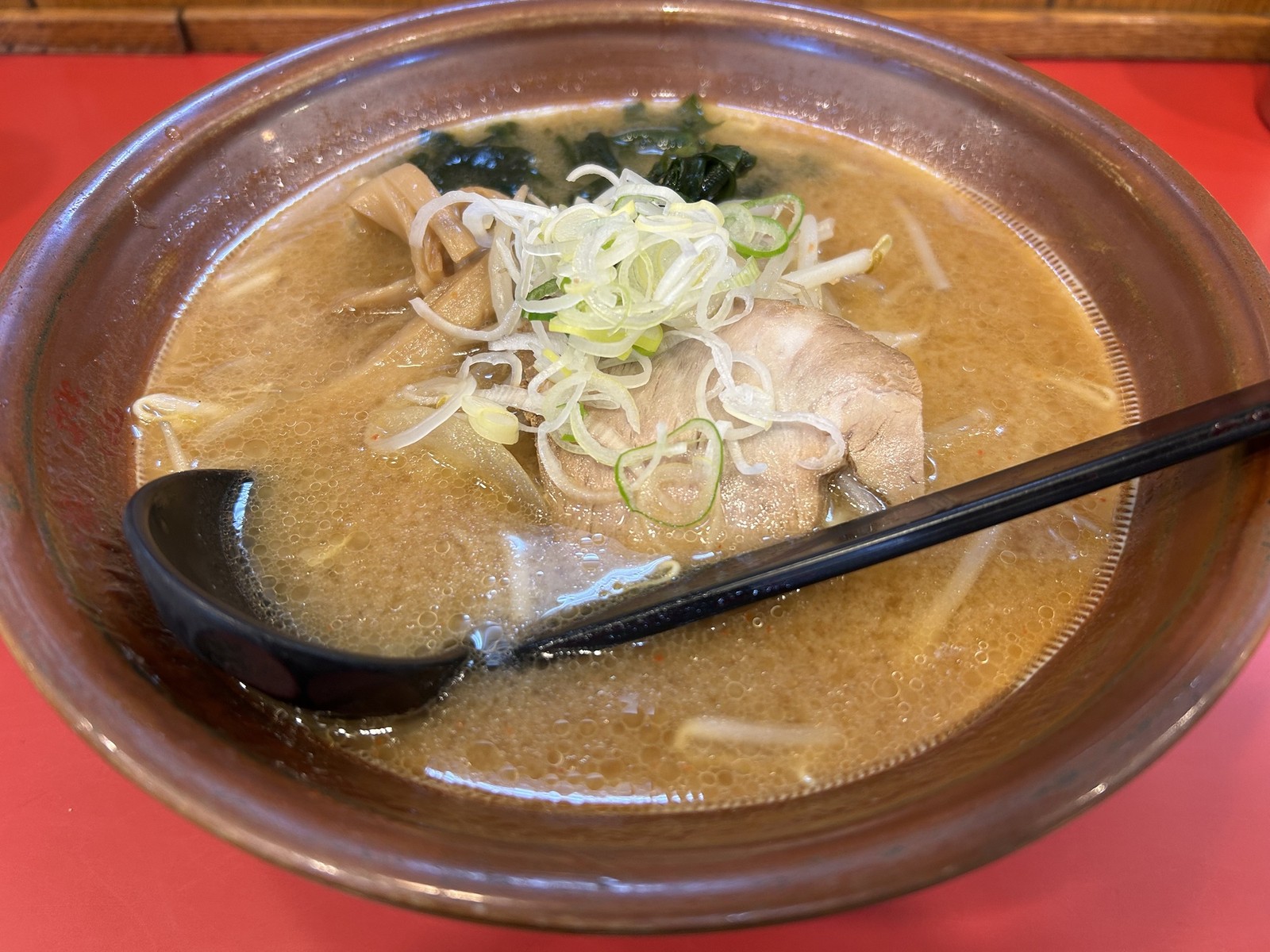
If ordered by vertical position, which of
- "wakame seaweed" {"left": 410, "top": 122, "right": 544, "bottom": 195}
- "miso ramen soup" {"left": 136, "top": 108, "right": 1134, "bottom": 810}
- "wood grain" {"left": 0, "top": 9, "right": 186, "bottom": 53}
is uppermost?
"wood grain" {"left": 0, "top": 9, "right": 186, "bottom": 53}

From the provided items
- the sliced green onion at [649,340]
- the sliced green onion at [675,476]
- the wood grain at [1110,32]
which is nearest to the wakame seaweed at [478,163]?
the sliced green onion at [649,340]

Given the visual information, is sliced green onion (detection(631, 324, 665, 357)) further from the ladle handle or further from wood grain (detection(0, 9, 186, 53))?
wood grain (detection(0, 9, 186, 53))

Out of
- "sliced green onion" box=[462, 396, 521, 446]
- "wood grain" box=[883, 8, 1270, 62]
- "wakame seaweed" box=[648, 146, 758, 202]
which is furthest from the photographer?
"wood grain" box=[883, 8, 1270, 62]

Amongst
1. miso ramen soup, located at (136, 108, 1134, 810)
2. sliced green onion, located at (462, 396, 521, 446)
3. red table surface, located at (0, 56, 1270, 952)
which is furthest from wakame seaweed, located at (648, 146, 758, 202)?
red table surface, located at (0, 56, 1270, 952)

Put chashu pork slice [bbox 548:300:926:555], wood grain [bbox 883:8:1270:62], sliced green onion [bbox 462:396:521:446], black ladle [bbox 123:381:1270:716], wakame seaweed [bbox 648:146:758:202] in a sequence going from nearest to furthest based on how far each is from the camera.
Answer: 1. black ladle [bbox 123:381:1270:716]
2. chashu pork slice [bbox 548:300:926:555]
3. sliced green onion [bbox 462:396:521:446]
4. wakame seaweed [bbox 648:146:758:202]
5. wood grain [bbox 883:8:1270:62]

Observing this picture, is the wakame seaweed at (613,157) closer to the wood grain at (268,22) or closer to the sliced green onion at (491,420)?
the sliced green onion at (491,420)

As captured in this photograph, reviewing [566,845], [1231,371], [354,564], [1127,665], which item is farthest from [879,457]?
[354,564]

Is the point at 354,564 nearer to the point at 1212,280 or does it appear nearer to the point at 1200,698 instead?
the point at 1200,698
